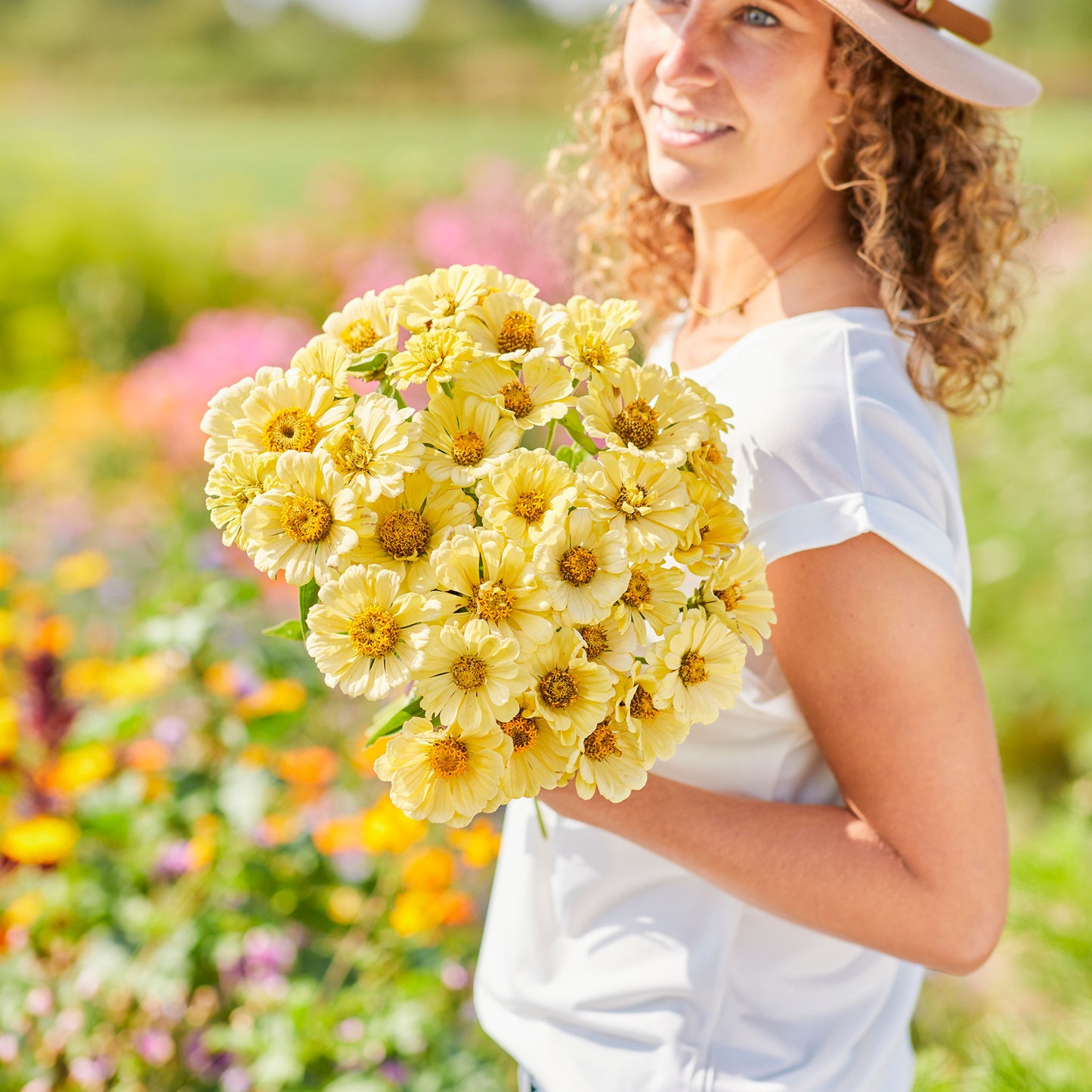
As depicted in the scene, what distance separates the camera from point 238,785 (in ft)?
5.87

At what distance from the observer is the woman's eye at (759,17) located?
1091mm

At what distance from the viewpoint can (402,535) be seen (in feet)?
2.53

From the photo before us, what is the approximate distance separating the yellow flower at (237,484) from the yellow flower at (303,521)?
1.1 inches

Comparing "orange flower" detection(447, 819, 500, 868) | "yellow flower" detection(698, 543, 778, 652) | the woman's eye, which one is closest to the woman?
the woman's eye

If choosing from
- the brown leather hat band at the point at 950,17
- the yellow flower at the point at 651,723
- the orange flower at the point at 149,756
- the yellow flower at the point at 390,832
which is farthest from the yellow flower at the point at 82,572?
the brown leather hat band at the point at 950,17

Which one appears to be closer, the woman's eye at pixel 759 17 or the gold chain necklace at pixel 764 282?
the woman's eye at pixel 759 17

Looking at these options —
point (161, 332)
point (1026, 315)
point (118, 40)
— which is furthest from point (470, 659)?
point (118, 40)

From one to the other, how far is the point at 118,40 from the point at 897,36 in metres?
14.4

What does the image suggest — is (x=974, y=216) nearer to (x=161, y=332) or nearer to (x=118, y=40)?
(x=161, y=332)

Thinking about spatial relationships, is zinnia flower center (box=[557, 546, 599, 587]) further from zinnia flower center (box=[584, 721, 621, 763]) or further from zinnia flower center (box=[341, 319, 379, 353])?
zinnia flower center (box=[341, 319, 379, 353])

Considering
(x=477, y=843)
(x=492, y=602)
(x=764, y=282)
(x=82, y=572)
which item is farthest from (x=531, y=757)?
(x=82, y=572)

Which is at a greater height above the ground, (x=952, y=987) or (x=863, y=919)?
(x=863, y=919)

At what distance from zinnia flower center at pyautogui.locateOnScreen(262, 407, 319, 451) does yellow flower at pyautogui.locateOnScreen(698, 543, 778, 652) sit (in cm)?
33

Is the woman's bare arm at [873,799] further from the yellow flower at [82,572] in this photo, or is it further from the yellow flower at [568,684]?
the yellow flower at [82,572]
